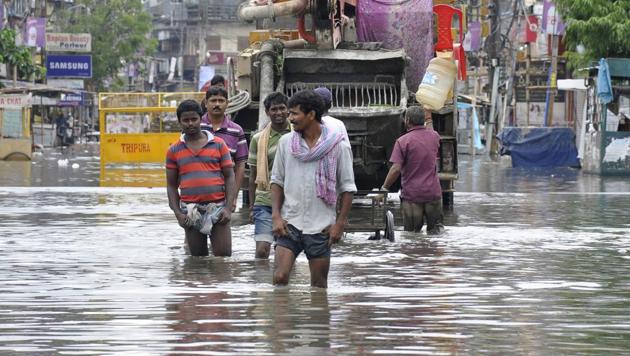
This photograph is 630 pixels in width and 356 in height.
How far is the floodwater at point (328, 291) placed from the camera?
8.69 m

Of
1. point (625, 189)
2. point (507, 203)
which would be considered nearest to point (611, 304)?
point (507, 203)

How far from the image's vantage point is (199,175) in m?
13.0

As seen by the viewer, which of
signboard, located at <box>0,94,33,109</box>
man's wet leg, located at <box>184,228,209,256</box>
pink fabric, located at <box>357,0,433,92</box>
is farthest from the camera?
signboard, located at <box>0,94,33,109</box>

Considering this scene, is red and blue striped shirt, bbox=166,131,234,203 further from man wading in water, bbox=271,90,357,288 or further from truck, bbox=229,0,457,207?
truck, bbox=229,0,457,207

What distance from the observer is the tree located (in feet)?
263

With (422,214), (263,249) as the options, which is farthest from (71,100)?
(263,249)

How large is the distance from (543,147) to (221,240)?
1167 inches

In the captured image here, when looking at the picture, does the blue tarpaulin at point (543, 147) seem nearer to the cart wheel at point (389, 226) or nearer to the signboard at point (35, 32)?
the signboard at point (35, 32)

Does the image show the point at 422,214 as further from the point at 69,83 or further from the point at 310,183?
the point at 69,83

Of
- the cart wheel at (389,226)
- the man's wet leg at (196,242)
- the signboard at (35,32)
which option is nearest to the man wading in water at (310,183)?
the man's wet leg at (196,242)

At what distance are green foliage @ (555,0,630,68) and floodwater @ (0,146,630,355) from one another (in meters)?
17.9

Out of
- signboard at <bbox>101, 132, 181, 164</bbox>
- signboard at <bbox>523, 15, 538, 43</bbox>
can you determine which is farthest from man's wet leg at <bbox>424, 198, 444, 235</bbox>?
signboard at <bbox>523, 15, 538, 43</bbox>

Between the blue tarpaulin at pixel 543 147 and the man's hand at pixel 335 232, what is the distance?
31.8m

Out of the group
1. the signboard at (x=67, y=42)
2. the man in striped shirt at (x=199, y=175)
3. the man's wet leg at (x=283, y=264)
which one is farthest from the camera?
the signboard at (x=67, y=42)
